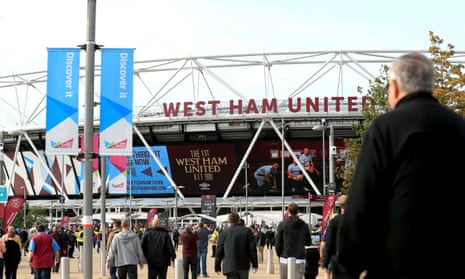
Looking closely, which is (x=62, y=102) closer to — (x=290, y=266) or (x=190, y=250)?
(x=290, y=266)

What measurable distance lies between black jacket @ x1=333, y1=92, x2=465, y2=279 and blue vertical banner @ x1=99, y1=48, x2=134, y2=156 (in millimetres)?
11083

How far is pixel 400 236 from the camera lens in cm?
342

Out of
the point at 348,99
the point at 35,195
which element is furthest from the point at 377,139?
the point at 35,195

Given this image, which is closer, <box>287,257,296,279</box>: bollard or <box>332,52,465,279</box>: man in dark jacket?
<box>332,52,465,279</box>: man in dark jacket

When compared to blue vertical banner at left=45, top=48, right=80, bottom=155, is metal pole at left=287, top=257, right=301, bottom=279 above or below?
below

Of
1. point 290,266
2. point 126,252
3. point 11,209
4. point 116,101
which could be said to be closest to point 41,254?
point 126,252

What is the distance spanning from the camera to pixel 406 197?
11.2ft

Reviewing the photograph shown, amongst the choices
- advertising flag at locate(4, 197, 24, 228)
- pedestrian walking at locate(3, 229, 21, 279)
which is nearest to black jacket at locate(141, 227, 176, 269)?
pedestrian walking at locate(3, 229, 21, 279)

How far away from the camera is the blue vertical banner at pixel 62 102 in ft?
45.9

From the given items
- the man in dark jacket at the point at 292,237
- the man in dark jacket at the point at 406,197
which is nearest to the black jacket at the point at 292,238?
the man in dark jacket at the point at 292,237

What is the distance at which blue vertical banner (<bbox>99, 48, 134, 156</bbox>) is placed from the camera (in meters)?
14.5

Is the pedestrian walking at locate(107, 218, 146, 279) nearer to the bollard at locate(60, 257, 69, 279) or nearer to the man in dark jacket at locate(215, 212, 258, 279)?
the man in dark jacket at locate(215, 212, 258, 279)

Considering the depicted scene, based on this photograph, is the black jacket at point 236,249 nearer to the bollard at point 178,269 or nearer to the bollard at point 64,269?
the bollard at point 178,269

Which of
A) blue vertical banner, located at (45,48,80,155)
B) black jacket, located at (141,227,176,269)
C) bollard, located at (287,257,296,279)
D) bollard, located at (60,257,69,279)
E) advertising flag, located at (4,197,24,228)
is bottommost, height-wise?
bollard, located at (60,257,69,279)
